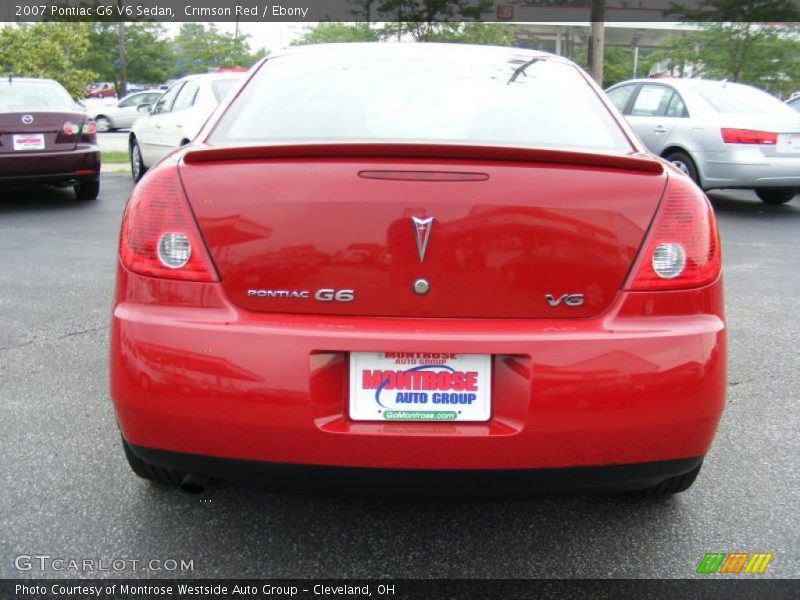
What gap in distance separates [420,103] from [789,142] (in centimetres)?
734

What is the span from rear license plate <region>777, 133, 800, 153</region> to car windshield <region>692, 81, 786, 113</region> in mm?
530

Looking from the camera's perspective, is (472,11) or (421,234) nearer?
(421,234)

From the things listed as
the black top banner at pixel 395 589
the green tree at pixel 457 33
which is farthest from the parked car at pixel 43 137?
the green tree at pixel 457 33

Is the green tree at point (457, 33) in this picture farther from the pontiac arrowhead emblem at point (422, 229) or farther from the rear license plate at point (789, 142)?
the pontiac arrowhead emblem at point (422, 229)

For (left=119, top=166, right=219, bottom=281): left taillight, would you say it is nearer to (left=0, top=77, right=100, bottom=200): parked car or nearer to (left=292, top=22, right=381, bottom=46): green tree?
(left=0, top=77, right=100, bottom=200): parked car

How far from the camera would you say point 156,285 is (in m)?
2.07

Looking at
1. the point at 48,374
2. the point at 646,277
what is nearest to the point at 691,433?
the point at 646,277

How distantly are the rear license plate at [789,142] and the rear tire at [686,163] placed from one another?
880 millimetres

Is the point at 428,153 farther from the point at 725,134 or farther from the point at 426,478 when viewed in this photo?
the point at 725,134

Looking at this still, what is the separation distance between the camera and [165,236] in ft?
6.84

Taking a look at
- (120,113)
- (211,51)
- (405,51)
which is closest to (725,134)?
(405,51)

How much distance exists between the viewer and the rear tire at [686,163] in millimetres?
9021

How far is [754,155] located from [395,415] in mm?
A: 7934

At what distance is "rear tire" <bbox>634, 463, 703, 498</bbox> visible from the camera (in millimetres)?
2395
